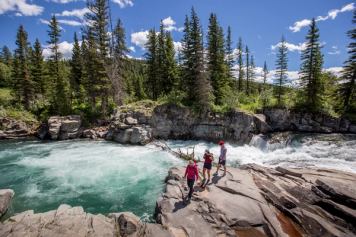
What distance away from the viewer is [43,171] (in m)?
18.4

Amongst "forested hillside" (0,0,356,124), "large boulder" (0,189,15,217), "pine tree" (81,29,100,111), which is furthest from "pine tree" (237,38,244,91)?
"large boulder" (0,189,15,217)

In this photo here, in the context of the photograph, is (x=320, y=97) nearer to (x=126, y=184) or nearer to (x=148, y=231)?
(x=126, y=184)

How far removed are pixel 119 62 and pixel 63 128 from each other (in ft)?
48.3

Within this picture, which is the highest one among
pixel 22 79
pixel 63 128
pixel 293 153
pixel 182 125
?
pixel 22 79

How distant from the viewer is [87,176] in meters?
17.2

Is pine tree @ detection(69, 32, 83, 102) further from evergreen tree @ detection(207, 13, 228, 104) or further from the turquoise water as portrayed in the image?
evergreen tree @ detection(207, 13, 228, 104)

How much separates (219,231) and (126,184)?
836cm

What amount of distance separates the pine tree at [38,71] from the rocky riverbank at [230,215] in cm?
3981

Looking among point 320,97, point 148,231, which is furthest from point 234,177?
point 320,97

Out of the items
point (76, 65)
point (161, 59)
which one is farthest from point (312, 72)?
point (76, 65)

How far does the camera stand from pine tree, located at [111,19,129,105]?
3575 cm

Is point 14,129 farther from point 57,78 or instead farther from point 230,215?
point 230,215

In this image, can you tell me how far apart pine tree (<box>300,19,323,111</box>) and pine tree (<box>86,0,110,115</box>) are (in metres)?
30.0

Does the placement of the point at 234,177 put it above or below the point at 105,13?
below
